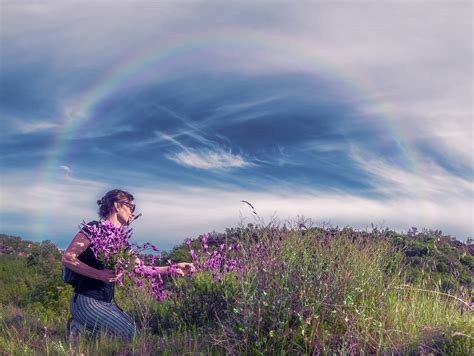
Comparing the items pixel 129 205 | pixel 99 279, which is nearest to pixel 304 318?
pixel 99 279

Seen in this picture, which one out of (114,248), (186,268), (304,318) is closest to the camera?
(304,318)

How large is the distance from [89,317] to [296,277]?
2.88 metres

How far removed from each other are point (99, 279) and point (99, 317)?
513 millimetres

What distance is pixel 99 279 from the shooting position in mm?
7004

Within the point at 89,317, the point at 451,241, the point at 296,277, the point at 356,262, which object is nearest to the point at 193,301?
the point at 89,317

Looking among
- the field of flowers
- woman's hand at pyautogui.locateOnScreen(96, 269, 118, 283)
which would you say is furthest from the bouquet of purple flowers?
the field of flowers

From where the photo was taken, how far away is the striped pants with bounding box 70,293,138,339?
694 cm

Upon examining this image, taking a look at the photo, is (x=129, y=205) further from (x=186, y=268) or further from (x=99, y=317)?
(x=99, y=317)

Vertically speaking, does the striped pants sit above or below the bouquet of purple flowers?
below

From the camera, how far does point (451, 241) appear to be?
53.4ft

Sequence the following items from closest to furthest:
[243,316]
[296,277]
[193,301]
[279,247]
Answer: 1. [243,316]
2. [296,277]
3. [279,247]
4. [193,301]

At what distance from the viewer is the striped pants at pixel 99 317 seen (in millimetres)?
6938

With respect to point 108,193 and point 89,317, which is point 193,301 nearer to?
point 89,317

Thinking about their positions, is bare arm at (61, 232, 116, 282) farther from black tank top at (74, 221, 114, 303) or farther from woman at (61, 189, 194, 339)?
black tank top at (74, 221, 114, 303)
